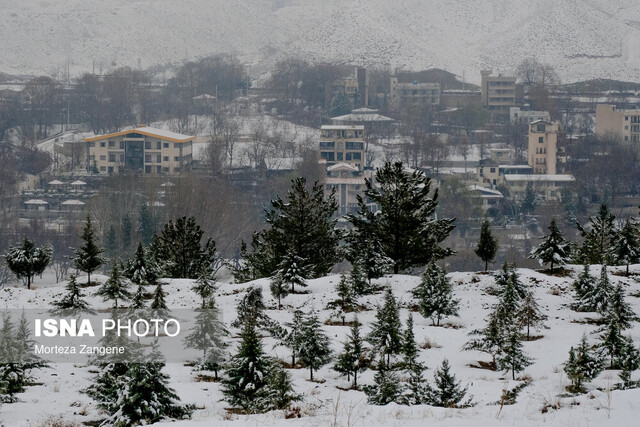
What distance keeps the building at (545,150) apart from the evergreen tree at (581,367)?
10198 cm

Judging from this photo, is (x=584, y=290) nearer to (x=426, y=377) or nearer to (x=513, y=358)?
(x=513, y=358)

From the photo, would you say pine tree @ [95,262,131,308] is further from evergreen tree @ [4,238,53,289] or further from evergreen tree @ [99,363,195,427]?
evergreen tree @ [99,363,195,427]

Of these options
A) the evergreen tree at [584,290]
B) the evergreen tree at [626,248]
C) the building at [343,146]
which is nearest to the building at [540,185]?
the building at [343,146]

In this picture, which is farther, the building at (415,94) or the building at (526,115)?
the building at (415,94)

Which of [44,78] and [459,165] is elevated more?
[44,78]

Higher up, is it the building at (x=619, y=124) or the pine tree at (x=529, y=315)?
the building at (x=619, y=124)

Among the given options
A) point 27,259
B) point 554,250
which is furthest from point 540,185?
point 27,259

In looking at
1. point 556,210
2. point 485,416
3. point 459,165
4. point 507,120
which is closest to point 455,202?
point 556,210

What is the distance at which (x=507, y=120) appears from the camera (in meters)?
147

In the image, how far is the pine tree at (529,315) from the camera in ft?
72.0

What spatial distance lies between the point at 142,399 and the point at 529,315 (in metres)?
9.62

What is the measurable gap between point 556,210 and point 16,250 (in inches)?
2965

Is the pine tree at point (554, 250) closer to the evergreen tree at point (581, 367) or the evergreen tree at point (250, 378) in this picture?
the evergreen tree at point (581, 367)

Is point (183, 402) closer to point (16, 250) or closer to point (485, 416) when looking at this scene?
point (485, 416)
